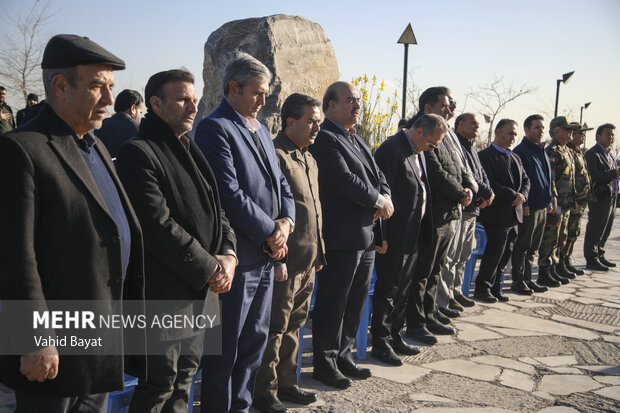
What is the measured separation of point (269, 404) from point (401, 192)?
2042 millimetres

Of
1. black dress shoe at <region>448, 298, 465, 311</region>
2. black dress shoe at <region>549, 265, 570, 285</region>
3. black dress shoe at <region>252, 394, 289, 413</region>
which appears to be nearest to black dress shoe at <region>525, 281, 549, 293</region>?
black dress shoe at <region>549, 265, 570, 285</region>

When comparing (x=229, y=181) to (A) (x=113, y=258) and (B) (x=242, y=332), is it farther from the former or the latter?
(A) (x=113, y=258)

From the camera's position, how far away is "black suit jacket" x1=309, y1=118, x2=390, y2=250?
4.05m

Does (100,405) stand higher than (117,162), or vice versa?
(117,162)

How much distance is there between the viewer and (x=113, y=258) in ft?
6.85

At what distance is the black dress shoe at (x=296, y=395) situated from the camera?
376 centimetres

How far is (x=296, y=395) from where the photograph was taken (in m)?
3.76

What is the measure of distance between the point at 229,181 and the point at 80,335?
1232 millimetres

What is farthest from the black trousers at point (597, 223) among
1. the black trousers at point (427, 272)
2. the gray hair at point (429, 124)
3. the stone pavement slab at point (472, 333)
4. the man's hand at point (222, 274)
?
the man's hand at point (222, 274)

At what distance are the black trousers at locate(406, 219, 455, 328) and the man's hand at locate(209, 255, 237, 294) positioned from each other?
266 cm

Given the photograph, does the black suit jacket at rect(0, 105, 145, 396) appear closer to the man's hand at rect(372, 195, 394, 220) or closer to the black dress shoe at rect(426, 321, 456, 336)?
the man's hand at rect(372, 195, 394, 220)

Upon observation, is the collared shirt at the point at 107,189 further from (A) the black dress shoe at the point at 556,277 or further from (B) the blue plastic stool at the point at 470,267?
(A) the black dress shoe at the point at 556,277

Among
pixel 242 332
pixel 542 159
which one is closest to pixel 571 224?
pixel 542 159

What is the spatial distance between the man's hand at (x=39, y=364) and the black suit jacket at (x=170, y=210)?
25.7 inches
